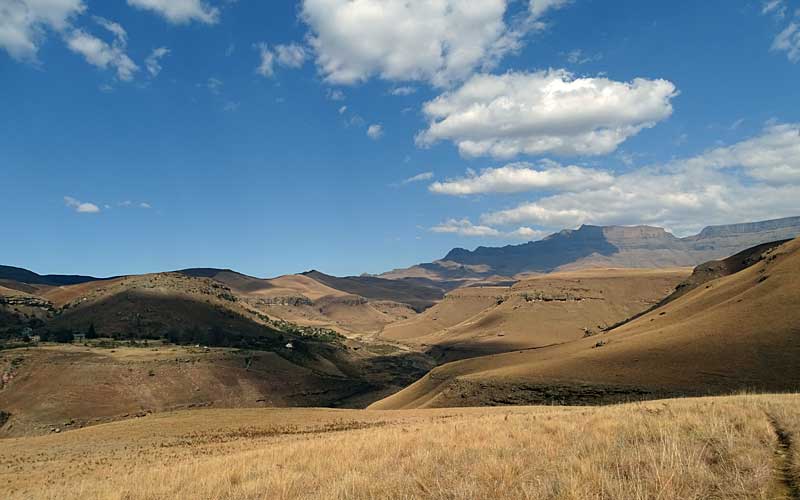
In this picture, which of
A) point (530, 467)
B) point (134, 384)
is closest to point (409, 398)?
point (134, 384)

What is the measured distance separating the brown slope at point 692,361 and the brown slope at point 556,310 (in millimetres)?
68104

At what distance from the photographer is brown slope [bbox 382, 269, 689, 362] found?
5364 inches

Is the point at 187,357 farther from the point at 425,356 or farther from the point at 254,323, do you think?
the point at 425,356

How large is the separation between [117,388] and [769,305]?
83.8 metres

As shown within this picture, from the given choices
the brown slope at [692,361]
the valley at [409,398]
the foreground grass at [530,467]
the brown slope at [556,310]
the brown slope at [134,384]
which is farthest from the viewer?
the brown slope at [556,310]

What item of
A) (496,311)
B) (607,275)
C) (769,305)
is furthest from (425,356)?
(769,305)

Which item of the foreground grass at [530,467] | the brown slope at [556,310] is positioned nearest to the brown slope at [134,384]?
the foreground grass at [530,467]

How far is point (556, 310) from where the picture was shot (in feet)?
496

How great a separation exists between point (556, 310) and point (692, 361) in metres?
107

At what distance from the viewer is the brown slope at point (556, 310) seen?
136250mm

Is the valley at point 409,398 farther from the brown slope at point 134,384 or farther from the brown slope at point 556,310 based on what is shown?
the brown slope at point 556,310

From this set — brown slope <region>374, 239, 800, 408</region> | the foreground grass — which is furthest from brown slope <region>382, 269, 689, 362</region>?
the foreground grass

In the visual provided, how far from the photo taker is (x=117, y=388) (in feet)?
233

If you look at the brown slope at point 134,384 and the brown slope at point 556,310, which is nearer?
the brown slope at point 134,384
